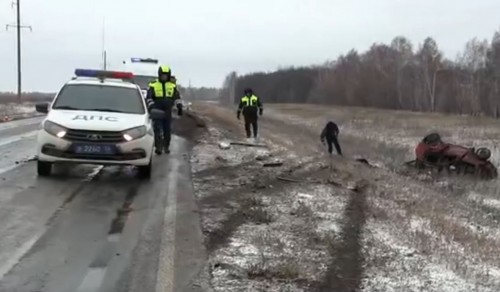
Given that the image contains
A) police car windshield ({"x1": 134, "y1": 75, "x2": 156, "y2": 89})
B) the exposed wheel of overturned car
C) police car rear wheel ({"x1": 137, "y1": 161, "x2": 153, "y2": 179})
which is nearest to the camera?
police car rear wheel ({"x1": 137, "y1": 161, "x2": 153, "y2": 179})

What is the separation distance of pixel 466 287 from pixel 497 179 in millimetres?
10952

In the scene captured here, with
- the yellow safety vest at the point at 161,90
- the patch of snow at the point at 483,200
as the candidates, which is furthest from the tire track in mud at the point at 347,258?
the yellow safety vest at the point at 161,90

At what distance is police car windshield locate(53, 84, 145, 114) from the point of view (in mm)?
11719

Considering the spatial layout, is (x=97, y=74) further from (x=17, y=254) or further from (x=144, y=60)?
(x=144, y=60)

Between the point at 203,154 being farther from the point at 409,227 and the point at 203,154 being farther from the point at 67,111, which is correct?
the point at 409,227

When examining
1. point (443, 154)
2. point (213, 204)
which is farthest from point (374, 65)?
point (213, 204)

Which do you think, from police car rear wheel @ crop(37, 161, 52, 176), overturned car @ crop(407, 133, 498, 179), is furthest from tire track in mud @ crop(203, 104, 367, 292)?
overturned car @ crop(407, 133, 498, 179)

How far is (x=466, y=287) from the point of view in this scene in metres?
5.75

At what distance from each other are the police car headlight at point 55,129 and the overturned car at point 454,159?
966cm

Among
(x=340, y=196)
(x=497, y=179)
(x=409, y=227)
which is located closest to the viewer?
(x=409, y=227)

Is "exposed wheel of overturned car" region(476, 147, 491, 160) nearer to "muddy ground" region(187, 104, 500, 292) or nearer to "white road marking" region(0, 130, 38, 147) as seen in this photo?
"muddy ground" region(187, 104, 500, 292)

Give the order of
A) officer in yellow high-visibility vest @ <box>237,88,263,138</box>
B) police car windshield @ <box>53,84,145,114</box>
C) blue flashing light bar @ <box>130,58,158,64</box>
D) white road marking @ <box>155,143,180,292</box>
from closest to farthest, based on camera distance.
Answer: white road marking @ <box>155,143,180,292</box>, police car windshield @ <box>53,84,145,114</box>, officer in yellow high-visibility vest @ <box>237,88,263,138</box>, blue flashing light bar @ <box>130,58,158,64</box>

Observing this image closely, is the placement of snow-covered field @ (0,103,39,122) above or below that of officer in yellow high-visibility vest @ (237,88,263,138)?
below

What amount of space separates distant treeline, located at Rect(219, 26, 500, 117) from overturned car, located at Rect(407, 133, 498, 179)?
216 ft
